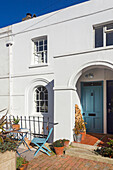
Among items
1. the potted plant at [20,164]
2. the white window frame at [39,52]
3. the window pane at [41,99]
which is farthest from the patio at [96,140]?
the white window frame at [39,52]

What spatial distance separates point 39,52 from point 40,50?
213mm

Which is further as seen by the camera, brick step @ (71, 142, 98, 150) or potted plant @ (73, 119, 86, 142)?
potted plant @ (73, 119, 86, 142)

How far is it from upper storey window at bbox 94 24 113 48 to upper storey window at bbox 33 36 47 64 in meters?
3.04

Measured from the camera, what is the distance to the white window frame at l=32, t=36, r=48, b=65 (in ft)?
30.1

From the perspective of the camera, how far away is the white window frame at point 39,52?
9.16 metres

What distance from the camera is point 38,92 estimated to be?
9125mm

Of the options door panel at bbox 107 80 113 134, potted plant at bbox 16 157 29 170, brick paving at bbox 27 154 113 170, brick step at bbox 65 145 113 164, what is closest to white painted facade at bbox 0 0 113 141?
door panel at bbox 107 80 113 134

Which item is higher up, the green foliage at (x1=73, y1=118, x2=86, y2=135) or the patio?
the green foliage at (x1=73, y1=118, x2=86, y2=135)

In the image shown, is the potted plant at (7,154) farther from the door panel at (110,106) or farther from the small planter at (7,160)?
the door panel at (110,106)

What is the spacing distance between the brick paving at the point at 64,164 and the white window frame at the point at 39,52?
5.44 m

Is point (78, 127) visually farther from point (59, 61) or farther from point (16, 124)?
point (16, 124)

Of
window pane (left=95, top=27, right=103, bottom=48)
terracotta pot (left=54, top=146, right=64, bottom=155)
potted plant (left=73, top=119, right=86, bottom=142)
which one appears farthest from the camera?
window pane (left=95, top=27, right=103, bottom=48)

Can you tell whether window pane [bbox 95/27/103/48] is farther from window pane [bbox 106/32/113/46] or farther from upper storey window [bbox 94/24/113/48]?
window pane [bbox 106/32/113/46]

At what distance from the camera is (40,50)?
371 inches
